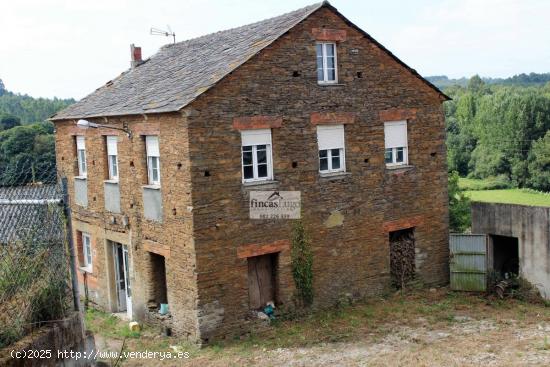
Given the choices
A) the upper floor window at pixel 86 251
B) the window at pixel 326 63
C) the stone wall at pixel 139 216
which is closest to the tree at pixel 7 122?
the stone wall at pixel 139 216

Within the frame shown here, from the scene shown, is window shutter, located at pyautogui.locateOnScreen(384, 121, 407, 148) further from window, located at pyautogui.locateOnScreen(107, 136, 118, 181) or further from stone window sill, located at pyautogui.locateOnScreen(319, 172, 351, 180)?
window, located at pyautogui.locateOnScreen(107, 136, 118, 181)

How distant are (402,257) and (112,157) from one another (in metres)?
9.29

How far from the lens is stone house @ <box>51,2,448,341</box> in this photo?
47.2 ft

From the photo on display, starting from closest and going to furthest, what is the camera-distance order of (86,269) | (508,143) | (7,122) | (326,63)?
(326,63) → (86,269) → (7,122) → (508,143)

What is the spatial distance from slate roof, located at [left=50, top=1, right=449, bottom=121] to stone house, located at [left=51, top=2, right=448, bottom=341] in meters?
0.07

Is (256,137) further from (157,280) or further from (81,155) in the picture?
(81,155)

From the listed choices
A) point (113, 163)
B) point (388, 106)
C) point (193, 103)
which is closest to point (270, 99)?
point (193, 103)

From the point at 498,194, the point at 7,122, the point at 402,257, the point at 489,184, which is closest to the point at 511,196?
the point at 498,194

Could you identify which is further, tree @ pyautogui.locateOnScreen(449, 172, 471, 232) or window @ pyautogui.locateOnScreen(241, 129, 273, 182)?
tree @ pyautogui.locateOnScreen(449, 172, 471, 232)

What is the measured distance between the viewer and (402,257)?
18.2 m

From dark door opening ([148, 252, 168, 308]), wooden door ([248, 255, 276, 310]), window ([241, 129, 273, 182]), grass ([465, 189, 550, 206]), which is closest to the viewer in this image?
window ([241, 129, 273, 182])

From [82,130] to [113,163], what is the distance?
2206 millimetres

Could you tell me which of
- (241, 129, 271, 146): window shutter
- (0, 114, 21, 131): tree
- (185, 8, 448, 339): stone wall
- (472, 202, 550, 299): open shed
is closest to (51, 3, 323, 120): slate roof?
(185, 8, 448, 339): stone wall

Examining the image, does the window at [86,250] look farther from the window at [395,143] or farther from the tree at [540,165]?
the tree at [540,165]
